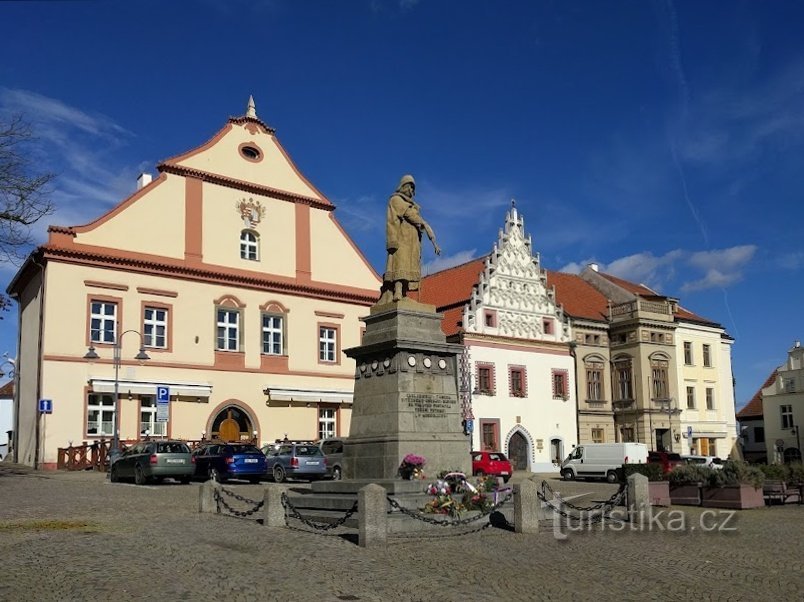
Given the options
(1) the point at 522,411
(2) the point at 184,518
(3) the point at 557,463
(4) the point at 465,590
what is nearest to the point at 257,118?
(1) the point at 522,411

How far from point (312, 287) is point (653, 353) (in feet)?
70.3

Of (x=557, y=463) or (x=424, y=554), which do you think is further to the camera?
(x=557, y=463)

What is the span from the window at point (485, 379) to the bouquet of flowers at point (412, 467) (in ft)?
93.9

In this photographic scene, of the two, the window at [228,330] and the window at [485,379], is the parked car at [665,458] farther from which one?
the window at [228,330]

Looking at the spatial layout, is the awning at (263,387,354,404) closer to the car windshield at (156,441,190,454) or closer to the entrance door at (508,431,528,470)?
the entrance door at (508,431,528,470)

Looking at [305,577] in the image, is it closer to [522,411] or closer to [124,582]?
[124,582]

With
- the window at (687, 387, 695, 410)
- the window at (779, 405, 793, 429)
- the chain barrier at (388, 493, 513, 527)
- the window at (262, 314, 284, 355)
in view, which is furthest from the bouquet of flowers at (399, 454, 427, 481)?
the window at (779, 405, 793, 429)

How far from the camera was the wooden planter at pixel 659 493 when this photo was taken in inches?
779

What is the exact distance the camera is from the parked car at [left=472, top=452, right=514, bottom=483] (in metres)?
33.0

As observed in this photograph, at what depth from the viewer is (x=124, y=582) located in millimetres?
9578

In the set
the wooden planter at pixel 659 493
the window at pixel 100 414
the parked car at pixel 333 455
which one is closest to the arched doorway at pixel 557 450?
the parked car at pixel 333 455

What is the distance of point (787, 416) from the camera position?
61.4 metres

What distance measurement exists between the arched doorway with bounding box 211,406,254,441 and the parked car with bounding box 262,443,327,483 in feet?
26.3

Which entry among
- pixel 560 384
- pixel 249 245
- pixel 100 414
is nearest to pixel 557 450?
pixel 560 384
